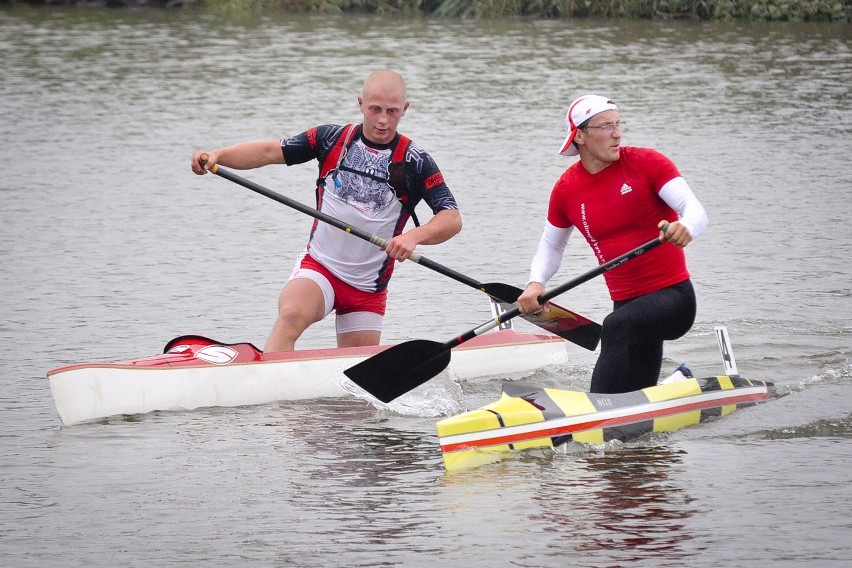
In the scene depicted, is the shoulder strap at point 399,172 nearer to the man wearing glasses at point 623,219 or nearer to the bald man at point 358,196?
the bald man at point 358,196

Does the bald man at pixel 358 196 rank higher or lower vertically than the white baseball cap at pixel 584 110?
lower

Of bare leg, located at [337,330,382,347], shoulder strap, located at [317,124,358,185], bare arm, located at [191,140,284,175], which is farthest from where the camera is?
bare leg, located at [337,330,382,347]

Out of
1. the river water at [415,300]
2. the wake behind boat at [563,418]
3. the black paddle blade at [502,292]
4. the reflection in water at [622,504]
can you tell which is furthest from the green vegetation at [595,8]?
the reflection in water at [622,504]

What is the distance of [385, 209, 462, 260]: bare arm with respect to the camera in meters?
8.13

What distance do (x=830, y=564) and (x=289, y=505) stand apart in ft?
8.18

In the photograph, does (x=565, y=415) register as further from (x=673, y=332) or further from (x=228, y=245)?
(x=228, y=245)

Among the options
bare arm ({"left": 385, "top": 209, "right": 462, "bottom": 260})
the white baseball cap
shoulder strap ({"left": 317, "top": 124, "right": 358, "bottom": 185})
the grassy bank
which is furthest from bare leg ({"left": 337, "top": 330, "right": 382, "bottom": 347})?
the grassy bank

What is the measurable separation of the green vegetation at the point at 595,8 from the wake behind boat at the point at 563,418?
2459cm

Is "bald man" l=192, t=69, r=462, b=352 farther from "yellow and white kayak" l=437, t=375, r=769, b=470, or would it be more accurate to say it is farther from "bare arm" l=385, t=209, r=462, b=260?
"yellow and white kayak" l=437, t=375, r=769, b=470

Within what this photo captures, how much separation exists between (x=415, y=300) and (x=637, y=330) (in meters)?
4.65

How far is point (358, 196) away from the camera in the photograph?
8.51m

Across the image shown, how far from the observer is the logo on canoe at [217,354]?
851 centimetres

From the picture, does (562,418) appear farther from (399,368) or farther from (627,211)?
(399,368)

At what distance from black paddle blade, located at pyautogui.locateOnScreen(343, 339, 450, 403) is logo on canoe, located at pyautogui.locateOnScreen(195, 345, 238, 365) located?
785 mm
